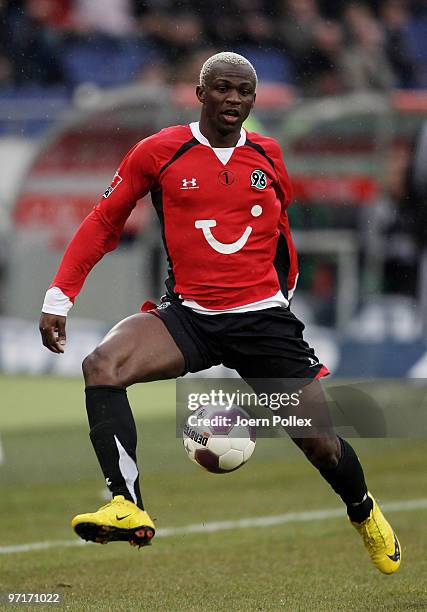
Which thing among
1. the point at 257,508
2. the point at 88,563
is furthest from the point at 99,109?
the point at 88,563

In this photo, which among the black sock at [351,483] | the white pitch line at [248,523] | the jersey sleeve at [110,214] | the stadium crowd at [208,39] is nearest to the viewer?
the jersey sleeve at [110,214]

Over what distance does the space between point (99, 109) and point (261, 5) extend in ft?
16.0

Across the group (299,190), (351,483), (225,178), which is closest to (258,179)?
(225,178)

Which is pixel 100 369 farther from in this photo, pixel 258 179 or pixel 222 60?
pixel 222 60

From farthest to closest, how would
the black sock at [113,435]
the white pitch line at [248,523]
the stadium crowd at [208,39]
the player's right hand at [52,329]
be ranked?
the stadium crowd at [208,39], the white pitch line at [248,523], the player's right hand at [52,329], the black sock at [113,435]

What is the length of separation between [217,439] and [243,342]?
1.57 ft

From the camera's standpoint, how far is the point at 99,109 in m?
12.8

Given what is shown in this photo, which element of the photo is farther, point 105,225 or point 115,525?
point 105,225

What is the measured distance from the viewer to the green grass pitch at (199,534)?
18.4 feet

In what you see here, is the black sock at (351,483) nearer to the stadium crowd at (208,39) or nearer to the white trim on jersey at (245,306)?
the white trim on jersey at (245,306)

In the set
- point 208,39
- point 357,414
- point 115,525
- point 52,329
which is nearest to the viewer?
point 115,525

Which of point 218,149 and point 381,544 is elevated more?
point 218,149

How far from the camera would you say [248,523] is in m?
7.59

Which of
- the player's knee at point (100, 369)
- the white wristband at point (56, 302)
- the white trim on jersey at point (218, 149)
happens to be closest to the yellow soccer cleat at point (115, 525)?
the player's knee at point (100, 369)
